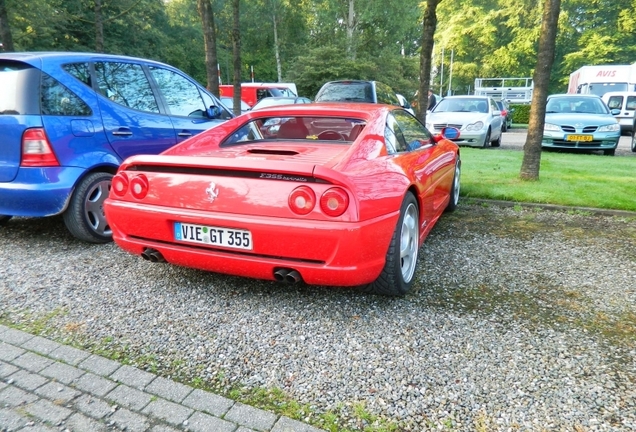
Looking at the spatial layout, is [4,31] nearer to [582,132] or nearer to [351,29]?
[582,132]

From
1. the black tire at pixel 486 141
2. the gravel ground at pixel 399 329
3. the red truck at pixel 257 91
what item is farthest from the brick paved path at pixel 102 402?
the red truck at pixel 257 91

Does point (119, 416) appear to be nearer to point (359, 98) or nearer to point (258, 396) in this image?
point (258, 396)

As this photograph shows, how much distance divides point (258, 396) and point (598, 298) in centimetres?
244

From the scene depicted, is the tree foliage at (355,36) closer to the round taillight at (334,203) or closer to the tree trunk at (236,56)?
the tree trunk at (236,56)

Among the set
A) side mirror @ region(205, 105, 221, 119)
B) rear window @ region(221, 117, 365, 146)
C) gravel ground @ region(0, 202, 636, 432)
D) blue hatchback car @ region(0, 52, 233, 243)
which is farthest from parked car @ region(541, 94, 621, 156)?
blue hatchback car @ region(0, 52, 233, 243)

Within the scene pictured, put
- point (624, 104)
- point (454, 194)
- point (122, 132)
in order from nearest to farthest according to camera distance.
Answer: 1. point (122, 132)
2. point (454, 194)
3. point (624, 104)

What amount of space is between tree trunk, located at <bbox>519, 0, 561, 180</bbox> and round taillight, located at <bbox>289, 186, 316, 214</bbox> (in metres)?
5.02

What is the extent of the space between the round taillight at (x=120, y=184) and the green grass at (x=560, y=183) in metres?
4.52

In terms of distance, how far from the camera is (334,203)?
2621 mm

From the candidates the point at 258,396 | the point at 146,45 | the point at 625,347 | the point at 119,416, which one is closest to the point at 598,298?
the point at 625,347

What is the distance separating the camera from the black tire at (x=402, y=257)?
296cm

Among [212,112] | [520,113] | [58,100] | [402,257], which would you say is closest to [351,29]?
[520,113]

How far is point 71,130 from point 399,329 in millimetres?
3190

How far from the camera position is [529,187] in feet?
21.0
